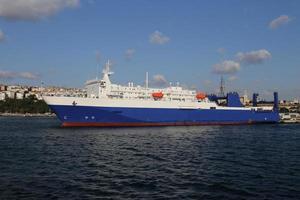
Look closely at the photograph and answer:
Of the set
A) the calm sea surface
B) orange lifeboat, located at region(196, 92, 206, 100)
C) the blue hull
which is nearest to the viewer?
the calm sea surface

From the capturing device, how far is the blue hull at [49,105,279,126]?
5353 centimetres

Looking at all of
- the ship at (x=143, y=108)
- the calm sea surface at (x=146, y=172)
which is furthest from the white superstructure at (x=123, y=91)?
the calm sea surface at (x=146, y=172)

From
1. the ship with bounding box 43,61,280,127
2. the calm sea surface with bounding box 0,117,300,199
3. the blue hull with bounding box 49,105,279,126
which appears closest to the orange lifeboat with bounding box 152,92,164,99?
the ship with bounding box 43,61,280,127

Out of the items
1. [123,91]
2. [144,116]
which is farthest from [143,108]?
[123,91]

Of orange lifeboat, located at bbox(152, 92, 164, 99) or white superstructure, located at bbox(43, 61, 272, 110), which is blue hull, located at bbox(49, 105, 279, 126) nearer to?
white superstructure, located at bbox(43, 61, 272, 110)

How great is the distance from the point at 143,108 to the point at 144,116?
1.23 m

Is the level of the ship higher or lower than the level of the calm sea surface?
higher

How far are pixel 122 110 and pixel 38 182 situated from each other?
38.6 metres

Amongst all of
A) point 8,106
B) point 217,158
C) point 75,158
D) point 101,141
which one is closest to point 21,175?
point 75,158

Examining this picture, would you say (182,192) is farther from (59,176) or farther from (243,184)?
(59,176)

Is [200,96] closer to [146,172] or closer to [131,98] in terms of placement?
[131,98]

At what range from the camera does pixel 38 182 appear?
57.9 ft

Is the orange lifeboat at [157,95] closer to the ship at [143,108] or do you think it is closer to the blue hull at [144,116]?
the ship at [143,108]

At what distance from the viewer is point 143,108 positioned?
2315 inches
